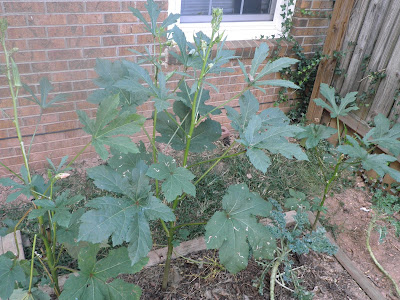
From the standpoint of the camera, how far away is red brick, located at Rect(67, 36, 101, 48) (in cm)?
276

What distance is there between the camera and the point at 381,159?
6.20ft

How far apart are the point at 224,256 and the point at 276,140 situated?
1.92 feet

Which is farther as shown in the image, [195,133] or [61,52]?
[61,52]

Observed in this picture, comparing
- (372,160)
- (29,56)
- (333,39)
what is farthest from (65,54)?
(333,39)

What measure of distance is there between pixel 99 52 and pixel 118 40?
0.20 metres

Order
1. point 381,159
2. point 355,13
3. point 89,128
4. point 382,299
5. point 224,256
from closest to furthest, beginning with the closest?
1. point 89,128
2. point 224,256
3. point 381,159
4. point 382,299
5. point 355,13

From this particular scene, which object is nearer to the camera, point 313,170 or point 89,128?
point 89,128

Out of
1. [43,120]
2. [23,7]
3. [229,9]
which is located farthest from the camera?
[229,9]

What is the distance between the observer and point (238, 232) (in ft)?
5.09

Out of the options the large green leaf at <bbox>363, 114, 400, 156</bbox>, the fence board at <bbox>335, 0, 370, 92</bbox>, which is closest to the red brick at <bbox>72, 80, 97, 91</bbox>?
the large green leaf at <bbox>363, 114, 400, 156</bbox>

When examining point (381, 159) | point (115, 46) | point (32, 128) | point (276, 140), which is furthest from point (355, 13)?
point (32, 128)

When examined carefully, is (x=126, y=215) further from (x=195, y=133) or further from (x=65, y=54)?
(x=65, y=54)

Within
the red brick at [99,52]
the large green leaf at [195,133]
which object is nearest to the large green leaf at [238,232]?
the large green leaf at [195,133]

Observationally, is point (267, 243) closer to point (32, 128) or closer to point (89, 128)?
point (89, 128)
